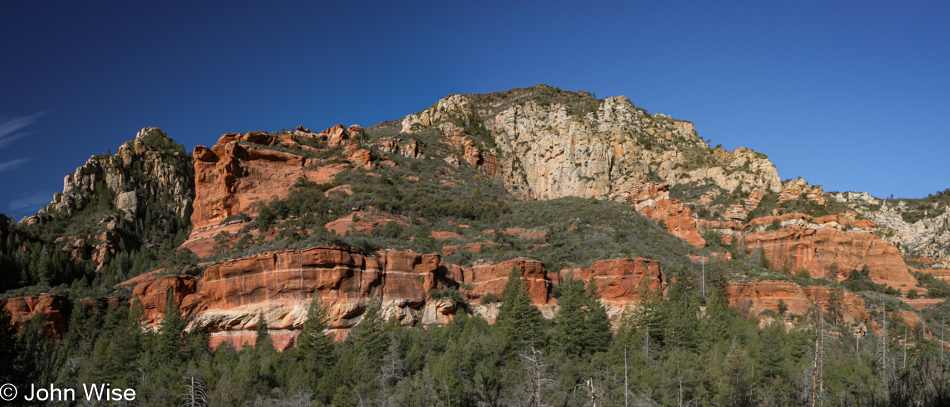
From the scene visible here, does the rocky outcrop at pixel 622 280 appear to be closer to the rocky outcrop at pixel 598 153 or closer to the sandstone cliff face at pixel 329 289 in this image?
the sandstone cliff face at pixel 329 289

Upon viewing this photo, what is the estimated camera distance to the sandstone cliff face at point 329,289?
53188 mm

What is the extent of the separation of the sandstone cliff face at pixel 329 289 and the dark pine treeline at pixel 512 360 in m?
1.69

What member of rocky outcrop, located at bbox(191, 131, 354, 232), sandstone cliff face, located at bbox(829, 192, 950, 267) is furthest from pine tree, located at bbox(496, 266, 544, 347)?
sandstone cliff face, located at bbox(829, 192, 950, 267)

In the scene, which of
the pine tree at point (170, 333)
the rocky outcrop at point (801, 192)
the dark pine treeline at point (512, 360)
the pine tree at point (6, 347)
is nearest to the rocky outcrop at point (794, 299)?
the dark pine treeline at point (512, 360)

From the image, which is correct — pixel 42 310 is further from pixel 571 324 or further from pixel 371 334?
pixel 571 324

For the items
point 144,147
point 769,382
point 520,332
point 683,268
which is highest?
point 144,147

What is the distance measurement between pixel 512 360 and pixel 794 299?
28.8m

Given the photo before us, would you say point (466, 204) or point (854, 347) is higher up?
point (466, 204)

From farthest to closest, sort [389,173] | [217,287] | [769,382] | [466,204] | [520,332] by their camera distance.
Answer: [389,173]
[466,204]
[217,287]
[520,332]
[769,382]

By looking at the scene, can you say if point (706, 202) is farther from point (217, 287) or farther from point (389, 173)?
point (217, 287)

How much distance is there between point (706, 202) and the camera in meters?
85.5

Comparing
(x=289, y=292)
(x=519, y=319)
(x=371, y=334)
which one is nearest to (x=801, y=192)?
(x=519, y=319)

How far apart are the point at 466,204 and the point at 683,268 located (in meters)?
28.9

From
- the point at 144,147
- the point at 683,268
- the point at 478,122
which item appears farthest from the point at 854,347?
the point at 144,147
